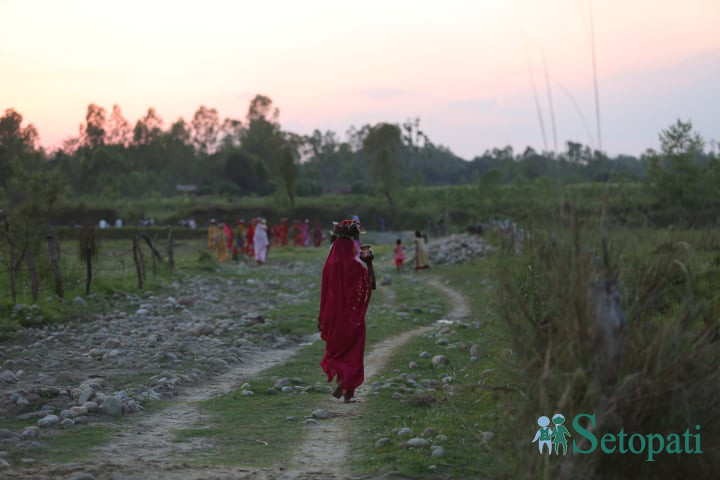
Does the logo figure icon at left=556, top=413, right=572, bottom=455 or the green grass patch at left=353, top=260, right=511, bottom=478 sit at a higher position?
the logo figure icon at left=556, top=413, right=572, bottom=455

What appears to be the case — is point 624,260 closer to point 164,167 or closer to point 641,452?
point 641,452

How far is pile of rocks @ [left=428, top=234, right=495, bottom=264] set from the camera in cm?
3344

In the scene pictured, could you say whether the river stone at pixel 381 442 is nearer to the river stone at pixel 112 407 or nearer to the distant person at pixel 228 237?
the river stone at pixel 112 407

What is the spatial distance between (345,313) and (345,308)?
58 mm

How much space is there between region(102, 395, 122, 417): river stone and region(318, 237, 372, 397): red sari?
2.20 metres

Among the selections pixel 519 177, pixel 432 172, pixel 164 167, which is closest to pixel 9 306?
pixel 519 177

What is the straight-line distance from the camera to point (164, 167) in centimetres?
10244

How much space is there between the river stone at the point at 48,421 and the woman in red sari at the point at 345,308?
2.86 meters

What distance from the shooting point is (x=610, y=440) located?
17.2 feet

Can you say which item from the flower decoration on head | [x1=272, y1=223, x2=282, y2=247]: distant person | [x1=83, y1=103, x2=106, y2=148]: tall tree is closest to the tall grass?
the flower decoration on head

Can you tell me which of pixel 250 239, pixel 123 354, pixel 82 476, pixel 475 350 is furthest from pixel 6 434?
pixel 250 239

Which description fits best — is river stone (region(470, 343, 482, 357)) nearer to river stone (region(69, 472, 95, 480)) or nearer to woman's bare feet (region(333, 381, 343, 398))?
woman's bare feet (region(333, 381, 343, 398))

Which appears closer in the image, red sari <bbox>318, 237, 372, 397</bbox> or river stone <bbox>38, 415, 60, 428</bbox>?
river stone <bbox>38, 415, 60, 428</bbox>

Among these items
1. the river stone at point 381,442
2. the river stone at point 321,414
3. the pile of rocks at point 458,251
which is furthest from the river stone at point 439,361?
the pile of rocks at point 458,251
